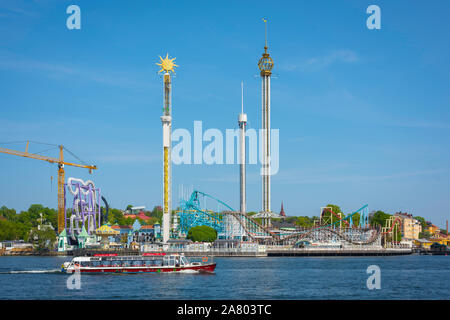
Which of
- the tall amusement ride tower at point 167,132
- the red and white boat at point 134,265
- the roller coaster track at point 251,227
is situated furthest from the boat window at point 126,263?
the roller coaster track at point 251,227

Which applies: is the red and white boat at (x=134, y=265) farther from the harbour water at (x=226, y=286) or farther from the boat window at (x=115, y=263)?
the harbour water at (x=226, y=286)

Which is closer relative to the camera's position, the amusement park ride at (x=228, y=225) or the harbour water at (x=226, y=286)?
the harbour water at (x=226, y=286)

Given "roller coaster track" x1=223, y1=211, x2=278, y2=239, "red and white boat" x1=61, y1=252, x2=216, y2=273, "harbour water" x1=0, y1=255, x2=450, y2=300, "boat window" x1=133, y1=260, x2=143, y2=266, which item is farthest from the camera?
"roller coaster track" x1=223, y1=211, x2=278, y2=239

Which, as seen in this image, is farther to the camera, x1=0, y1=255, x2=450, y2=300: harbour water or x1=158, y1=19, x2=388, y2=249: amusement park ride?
x1=158, y1=19, x2=388, y2=249: amusement park ride

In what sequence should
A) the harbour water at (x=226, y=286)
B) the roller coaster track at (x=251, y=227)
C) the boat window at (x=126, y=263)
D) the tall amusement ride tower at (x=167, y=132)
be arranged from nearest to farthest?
the harbour water at (x=226, y=286)
the boat window at (x=126, y=263)
the tall amusement ride tower at (x=167, y=132)
the roller coaster track at (x=251, y=227)

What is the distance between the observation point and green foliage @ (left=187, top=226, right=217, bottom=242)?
160 metres

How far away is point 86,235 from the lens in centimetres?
16375

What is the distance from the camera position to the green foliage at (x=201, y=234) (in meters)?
160

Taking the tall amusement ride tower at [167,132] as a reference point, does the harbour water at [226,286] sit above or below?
below

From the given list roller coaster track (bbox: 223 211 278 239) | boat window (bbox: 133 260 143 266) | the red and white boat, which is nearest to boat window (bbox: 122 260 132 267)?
the red and white boat

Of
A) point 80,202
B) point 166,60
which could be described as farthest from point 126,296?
point 80,202

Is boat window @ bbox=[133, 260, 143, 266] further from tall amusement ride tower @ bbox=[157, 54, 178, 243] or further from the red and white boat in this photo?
tall amusement ride tower @ bbox=[157, 54, 178, 243]

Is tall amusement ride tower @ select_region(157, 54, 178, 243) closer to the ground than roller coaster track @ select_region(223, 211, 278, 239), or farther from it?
farther from it
